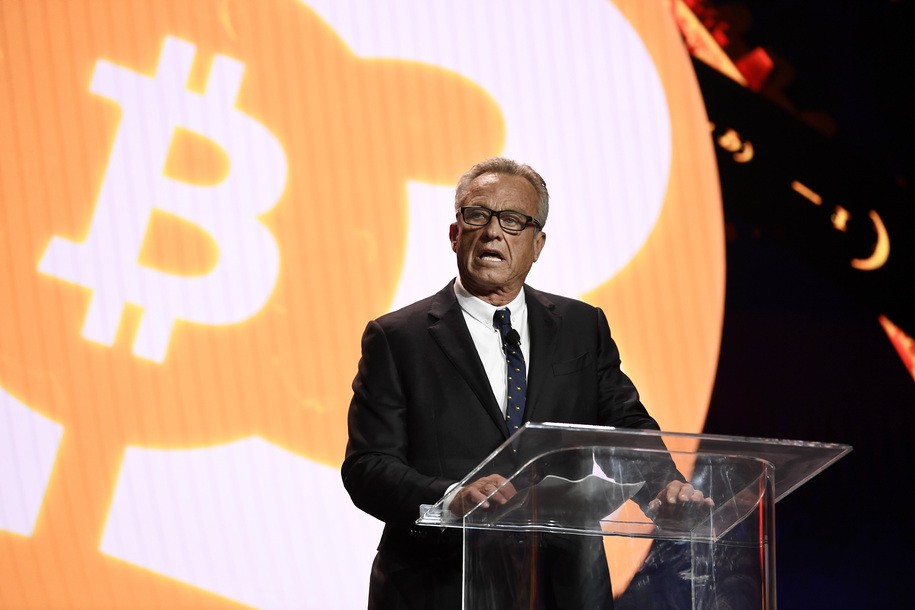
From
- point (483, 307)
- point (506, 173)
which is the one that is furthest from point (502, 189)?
point (483, 307)

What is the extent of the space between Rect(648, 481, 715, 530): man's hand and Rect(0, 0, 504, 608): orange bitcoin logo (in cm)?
192

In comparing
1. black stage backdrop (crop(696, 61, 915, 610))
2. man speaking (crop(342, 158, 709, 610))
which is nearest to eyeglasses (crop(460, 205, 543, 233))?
man speaking (crop(342, 158, 709, 610))

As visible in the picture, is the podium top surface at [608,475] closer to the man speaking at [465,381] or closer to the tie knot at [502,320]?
the man speaking at [465,381]

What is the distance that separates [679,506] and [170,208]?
2.23m

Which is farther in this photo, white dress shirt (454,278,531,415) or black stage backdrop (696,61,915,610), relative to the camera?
black stage backdrop (696,61,915,610)

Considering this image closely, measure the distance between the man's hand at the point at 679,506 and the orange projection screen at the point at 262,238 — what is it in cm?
189

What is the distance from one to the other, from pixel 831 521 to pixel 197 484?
1.99m

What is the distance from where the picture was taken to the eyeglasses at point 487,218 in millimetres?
2000

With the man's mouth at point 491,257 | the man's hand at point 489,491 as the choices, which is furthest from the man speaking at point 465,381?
the man's hand at point 489,491

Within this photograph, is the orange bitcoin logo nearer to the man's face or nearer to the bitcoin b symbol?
the bitcoin b symbol

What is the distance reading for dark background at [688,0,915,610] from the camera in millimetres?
3432

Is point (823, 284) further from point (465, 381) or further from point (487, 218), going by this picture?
point (465, 381)

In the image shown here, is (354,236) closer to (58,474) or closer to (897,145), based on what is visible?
(58,474)

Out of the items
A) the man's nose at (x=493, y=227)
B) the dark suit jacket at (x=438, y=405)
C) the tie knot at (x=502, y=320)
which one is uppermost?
the man's nose at (x=493, y=227)
